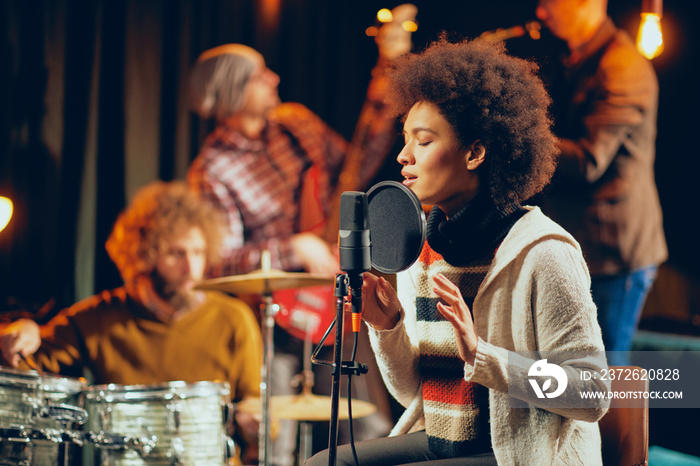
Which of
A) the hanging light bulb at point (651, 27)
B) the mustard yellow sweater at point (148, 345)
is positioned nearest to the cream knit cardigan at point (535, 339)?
the hanging light bulb at point (651, 27)

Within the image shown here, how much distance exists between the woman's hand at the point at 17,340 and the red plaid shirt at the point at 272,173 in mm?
1118

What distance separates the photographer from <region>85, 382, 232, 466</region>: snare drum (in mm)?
2672

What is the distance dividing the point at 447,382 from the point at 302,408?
1.75 metres

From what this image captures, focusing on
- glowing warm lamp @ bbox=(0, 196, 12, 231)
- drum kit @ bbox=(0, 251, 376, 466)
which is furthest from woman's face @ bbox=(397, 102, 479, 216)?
glowing warm lamp @ bbox=(0, 196, 12, 231)

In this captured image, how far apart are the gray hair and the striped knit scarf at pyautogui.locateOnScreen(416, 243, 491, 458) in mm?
2695

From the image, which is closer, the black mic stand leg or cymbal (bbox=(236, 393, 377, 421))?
the black mic stand leg

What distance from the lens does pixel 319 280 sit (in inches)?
127

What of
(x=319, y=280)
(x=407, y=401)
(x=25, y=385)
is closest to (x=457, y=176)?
(x=407, y=401)

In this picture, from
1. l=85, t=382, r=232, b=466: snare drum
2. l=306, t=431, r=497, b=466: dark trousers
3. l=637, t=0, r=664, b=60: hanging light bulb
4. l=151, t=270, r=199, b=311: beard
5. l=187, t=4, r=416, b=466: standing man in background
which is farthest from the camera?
l=187, t=4, r=416, b=466: standing man in background

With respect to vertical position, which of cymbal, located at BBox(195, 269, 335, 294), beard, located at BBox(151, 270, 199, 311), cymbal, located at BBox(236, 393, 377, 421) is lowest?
cymbal, located at BBox(236, 393, 377, 421)

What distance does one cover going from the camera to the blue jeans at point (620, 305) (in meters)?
3.29

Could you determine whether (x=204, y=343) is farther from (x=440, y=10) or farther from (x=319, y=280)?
(x=440, y=10)

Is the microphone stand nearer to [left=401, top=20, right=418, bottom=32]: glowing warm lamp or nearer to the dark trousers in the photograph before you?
the dark trousers

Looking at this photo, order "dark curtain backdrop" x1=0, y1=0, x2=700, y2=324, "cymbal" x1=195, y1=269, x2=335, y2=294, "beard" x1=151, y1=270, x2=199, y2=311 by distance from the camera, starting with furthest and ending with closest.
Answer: "beard" x1=151, y1=270, x2=199, y2=311 < "dark curtain backdrop" x1=0, y1=0, x2=700, y2=324 < "cymbal" x1=195, y1=269, x2=335, y2=294
